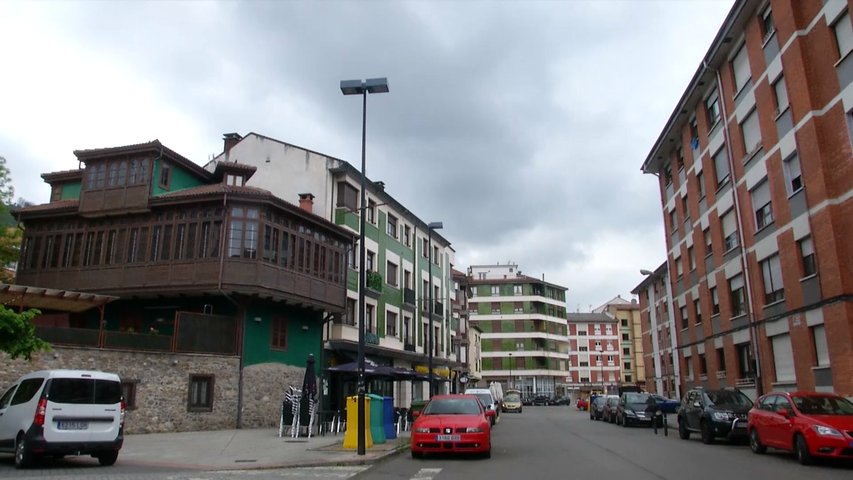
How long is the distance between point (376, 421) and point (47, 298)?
42.9ft

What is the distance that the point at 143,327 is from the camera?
85.6 ft

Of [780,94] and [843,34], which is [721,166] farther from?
[843,34]

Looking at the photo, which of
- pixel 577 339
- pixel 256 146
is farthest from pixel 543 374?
pixel 256 146

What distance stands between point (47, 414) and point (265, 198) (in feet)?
47.6

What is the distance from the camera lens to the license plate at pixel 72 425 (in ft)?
37.9

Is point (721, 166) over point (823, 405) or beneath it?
over

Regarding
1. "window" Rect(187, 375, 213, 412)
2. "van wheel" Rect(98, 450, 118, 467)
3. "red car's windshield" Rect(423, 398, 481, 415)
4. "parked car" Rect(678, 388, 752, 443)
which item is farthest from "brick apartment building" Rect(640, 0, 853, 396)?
"window" Rect(187, 375, 213, 412)

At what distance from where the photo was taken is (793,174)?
21438 mm

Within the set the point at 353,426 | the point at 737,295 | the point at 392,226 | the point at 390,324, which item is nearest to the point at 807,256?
the point at 737,295

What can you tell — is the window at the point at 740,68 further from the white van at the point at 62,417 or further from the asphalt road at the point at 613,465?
the white van at the point at 62,417

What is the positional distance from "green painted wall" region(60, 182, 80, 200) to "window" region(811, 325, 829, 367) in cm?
3156

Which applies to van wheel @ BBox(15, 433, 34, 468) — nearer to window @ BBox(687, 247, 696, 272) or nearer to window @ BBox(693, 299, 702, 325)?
window @ BBox(693, 299, 702, 325)

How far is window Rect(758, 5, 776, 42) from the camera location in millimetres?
22562

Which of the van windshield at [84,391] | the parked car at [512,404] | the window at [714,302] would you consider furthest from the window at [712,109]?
the parked car at [512,404]
